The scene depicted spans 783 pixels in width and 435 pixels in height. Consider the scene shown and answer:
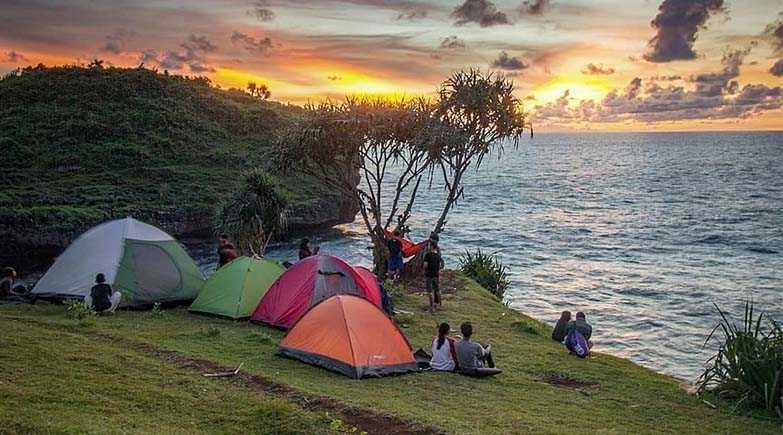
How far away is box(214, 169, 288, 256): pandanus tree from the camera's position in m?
31.3

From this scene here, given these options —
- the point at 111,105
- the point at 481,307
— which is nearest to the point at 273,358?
the point at 481,307

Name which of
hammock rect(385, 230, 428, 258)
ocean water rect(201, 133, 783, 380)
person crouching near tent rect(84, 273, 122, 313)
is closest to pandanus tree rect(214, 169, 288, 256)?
hammock rect(385, 230, 428, 258)

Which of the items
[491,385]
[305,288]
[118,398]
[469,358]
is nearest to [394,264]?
[305,288]

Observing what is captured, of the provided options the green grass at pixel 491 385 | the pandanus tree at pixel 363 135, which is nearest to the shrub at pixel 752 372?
→ the green grass at pixel 491 385

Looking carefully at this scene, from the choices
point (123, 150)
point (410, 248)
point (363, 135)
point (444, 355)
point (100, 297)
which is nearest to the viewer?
point (444, 355)

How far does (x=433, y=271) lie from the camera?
73.2 ft

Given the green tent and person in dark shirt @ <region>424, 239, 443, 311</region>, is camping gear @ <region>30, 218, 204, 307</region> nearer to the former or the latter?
the green tent

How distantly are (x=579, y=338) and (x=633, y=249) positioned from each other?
Answer: 36.3 meters

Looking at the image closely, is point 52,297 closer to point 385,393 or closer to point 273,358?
point 273,358

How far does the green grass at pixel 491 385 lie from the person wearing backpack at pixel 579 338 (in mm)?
309

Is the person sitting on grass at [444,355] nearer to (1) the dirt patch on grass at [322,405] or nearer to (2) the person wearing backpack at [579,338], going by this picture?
(1) the dirt patch on grass at [322,405]

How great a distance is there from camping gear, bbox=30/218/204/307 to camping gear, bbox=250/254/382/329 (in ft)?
11.0

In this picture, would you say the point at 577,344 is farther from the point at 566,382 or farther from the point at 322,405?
the point at 322,405

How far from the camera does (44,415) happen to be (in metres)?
9.72
